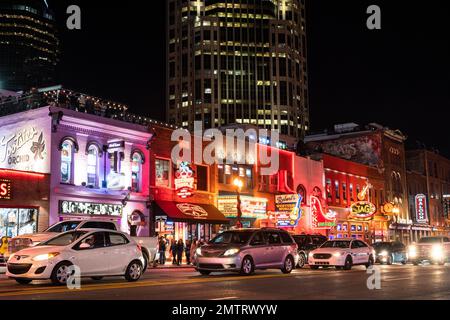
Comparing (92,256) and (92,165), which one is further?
(92,165)

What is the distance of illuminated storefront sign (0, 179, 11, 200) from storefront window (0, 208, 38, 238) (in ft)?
4.03

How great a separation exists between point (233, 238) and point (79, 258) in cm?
728

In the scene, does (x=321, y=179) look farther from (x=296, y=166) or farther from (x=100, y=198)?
(x=100, y=198)

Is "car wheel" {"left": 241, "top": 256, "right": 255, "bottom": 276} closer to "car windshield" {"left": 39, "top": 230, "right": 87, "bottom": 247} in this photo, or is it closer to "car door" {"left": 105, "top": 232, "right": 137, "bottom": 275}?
"car door" {"left": 105, "top": 232, "right": 137, "bottom": 275}

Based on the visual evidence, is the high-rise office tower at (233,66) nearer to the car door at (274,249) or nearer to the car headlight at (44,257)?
the car door at (274,249)

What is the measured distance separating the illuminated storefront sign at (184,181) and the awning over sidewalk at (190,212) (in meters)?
0.91

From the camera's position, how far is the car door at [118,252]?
17641 millimetres

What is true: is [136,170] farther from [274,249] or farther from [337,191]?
[337,191]

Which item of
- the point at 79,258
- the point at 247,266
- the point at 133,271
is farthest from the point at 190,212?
the point at 79,258

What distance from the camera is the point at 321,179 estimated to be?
174 feet

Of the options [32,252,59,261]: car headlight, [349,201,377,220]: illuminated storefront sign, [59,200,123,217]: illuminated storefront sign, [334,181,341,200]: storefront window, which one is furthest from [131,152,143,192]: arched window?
[334,181,341,200]: storefront window

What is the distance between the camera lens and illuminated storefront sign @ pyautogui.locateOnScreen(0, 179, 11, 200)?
28281 millimetres

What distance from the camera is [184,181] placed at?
121ft
